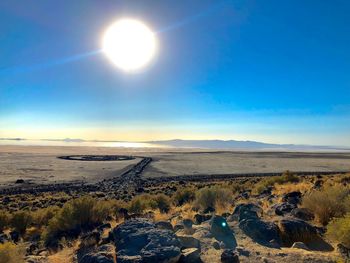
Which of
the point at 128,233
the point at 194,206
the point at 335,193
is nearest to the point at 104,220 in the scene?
the point at 194,206

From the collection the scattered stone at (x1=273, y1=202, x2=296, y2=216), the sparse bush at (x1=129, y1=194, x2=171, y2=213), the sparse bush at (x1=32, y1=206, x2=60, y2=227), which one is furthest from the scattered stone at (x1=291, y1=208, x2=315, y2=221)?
the sparse bush at (x1=32, y1=206, x2=60, y2=227)

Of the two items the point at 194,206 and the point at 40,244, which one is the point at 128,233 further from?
the point at 194,206

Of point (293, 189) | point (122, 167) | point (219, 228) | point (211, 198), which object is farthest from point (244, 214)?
point (122, 167)

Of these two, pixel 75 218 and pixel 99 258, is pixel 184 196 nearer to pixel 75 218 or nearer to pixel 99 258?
pixel 75 218

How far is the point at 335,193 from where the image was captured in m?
10.8

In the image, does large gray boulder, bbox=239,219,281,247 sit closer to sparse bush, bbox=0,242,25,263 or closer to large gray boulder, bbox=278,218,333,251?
large gray boulder, bbox=278,218,333,251

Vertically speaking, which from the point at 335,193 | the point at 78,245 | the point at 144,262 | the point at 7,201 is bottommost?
the point at 7,201

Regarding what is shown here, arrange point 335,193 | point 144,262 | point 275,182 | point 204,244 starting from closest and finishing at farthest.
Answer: point 144,262
point 204,244
point 335,193
point 275,182

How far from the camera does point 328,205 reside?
10312 mm

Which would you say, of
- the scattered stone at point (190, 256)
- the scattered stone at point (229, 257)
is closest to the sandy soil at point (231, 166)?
the scattered stone at point (190, 256)

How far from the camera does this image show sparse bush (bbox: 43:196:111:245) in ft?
41.2

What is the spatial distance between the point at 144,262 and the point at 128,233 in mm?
1508

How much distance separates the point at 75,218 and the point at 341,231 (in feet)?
32.1

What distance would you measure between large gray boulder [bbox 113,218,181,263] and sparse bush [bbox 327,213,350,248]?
3574 mm
